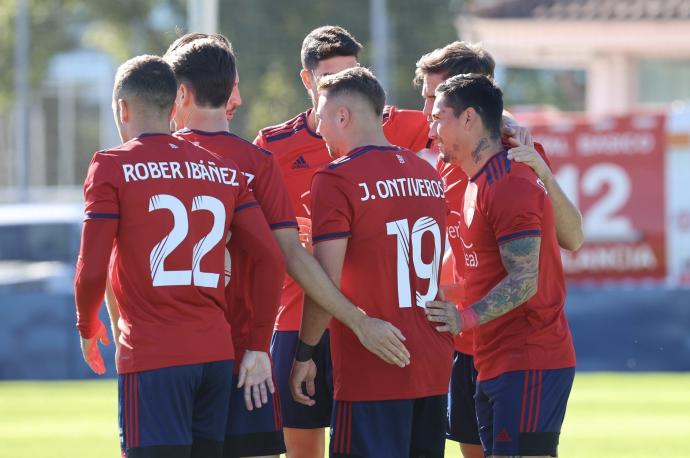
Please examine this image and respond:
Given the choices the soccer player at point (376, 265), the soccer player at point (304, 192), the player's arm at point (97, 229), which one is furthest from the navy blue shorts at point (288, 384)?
the player's arm at point (97, 229)

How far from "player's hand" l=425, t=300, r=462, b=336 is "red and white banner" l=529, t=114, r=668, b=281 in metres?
13.1

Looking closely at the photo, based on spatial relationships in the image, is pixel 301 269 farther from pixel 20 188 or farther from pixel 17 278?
pixel 20 188

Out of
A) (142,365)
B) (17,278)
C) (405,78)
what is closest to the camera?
(142,365)

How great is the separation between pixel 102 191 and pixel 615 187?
47.3 ft

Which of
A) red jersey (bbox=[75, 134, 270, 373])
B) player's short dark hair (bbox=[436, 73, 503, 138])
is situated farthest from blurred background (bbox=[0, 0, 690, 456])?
red jersey (bbox=[75, 134, 270, 373])

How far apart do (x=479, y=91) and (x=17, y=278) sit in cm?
1547

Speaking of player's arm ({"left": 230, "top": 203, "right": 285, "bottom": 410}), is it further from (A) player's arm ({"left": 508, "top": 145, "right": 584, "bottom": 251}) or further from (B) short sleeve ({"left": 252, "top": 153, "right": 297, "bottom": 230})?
(A) player's arm ({"left": 508, "top": 145, "right": 584, "bottom": 251})

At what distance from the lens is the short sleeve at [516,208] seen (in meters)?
5.39

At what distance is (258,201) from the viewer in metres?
5.41

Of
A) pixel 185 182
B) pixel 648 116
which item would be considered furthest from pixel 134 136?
pixel 648 116

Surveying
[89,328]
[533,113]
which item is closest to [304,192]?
[89,328]

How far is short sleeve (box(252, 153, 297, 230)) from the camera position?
541cm

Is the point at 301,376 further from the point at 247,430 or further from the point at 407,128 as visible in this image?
the point at 407,128

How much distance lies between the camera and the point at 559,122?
19.0 meters
